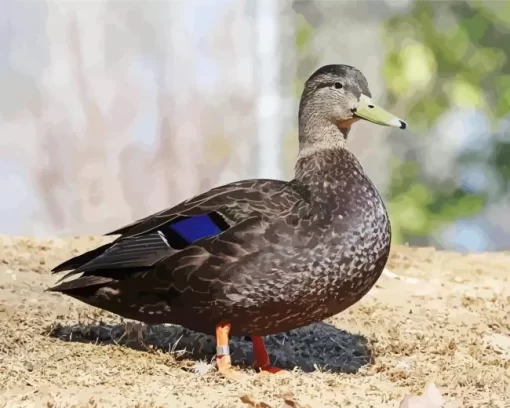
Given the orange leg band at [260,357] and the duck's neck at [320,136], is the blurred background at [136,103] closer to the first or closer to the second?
the duck's neck at [320,136]

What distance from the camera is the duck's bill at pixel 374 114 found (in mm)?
3484

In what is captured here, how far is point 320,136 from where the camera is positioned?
367 cm

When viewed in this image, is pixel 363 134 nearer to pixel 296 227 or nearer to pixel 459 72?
pixel 459 72

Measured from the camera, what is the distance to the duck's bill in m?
3.48

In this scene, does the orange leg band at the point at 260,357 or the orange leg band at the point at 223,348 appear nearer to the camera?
the orange leg band at the point at 223,348

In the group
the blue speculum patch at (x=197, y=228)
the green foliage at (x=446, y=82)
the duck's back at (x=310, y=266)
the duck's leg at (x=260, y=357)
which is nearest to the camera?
the duck's back at (x=310, y=266)

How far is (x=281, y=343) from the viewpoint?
13.1 feet

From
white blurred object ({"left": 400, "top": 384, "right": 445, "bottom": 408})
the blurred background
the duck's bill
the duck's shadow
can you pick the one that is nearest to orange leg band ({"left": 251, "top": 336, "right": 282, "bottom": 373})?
the duck's shadow

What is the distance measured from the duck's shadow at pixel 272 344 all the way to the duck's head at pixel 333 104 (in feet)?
2.86

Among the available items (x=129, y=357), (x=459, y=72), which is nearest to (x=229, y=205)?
(x=129, y=357)

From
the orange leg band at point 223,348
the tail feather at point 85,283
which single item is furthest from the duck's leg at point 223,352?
the tail feather at point 85,283

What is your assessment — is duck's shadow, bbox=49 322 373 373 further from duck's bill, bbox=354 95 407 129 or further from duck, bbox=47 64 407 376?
duck's bill, bbox=354 95 407 129

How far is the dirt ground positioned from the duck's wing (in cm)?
33

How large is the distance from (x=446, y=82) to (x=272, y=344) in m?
5.96
